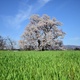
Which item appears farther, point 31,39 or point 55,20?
point 55,20

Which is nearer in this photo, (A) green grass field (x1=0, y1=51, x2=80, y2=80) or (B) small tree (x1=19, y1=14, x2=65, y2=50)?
(A) green grass field (x1=0, y1=51, x2=80, y2=80)

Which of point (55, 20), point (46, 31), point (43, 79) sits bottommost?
point (43, 79)

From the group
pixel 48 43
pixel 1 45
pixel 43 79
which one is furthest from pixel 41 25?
pixel 43 79

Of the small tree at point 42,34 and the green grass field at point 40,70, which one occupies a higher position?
the small tree at point 42,34

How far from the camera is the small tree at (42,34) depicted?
1780 inches

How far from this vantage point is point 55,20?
159 feet

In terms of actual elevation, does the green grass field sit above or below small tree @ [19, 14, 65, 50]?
below

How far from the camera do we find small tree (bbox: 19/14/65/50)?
45219mm

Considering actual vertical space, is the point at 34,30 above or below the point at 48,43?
above

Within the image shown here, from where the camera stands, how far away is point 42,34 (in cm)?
4625

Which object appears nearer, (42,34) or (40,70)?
(40,70)

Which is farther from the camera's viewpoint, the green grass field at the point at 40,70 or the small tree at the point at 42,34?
the small tree at the point at 42,34

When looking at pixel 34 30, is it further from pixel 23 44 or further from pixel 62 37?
pixel 62 37

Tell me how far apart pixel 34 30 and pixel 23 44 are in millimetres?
4698
